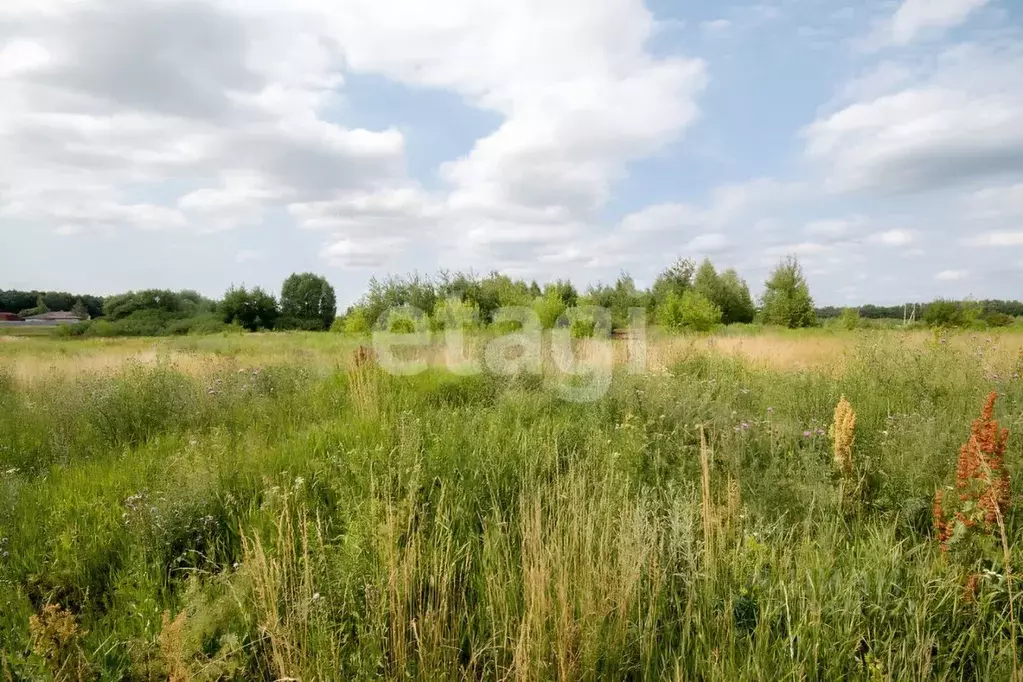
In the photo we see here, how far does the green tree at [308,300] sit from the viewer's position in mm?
44500

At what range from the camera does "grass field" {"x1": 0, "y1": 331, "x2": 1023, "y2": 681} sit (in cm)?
210

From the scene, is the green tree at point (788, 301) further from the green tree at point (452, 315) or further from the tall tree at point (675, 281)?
the green tree at point (452, 315)

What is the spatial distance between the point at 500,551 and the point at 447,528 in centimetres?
32

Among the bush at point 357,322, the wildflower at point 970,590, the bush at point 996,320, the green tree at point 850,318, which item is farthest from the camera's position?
the green tree at point 850,318

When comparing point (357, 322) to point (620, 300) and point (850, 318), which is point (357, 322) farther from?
point (850, 318)

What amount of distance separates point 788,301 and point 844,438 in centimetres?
3262

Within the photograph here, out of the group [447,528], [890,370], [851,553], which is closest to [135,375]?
[447,528]

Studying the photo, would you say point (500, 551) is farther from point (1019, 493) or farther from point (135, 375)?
point (135, 375)

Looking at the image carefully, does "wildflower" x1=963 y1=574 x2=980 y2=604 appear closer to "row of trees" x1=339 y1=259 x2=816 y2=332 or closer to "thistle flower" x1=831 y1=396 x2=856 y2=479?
"thistle flower" x1=831 y1=396 x2=856 y2=479

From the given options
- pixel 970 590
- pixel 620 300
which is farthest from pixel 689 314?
pixel 970 590

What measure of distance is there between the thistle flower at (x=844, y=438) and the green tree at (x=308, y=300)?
A: 42.4m

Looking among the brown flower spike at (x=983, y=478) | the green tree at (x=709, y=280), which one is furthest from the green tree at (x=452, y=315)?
the green tree at (x=709, y=280)

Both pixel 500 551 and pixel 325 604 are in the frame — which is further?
pixel 500 551

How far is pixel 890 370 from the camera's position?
7230mm
